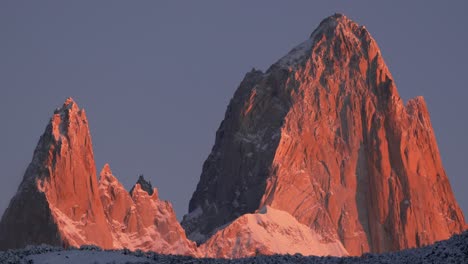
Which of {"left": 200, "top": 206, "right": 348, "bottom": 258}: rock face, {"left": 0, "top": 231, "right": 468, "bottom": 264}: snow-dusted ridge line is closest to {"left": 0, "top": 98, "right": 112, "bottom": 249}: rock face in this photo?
{"left": 200, "top": 206, "right": 348, "bottom": 258}: rock face

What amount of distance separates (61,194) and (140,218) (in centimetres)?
1298

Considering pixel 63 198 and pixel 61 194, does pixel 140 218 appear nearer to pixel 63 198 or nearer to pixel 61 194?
pixel 63 198

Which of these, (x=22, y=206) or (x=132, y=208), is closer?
(x=22, y=206)

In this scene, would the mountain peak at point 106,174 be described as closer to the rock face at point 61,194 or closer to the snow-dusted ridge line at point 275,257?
the rock face at point 61,194

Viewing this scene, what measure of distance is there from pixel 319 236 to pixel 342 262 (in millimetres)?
106618

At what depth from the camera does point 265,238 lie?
190m

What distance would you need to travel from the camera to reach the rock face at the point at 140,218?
191500 millimetres

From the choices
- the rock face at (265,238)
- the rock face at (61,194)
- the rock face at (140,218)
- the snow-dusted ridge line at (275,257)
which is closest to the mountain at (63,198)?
the rock face at (61,194)

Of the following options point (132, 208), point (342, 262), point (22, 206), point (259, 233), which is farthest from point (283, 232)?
point (342, 262)

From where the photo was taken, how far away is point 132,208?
19462 cm

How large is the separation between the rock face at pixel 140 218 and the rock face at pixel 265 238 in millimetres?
3107

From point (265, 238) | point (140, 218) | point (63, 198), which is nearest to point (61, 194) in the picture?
point (63, 198)

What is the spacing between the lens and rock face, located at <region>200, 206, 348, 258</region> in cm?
18950

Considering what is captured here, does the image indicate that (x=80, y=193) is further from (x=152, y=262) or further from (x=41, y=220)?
(x=152, y=262)
